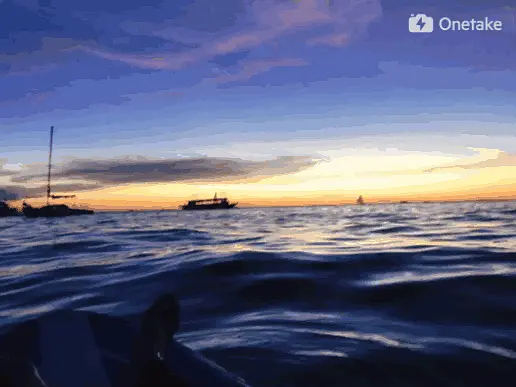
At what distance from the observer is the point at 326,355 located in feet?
11.0

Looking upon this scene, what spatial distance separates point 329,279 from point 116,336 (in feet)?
14.6

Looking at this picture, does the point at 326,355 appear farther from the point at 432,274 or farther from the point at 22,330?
the point at 432,274

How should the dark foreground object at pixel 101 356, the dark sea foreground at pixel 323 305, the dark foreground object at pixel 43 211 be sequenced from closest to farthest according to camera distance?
1. the dark foreground object at pixel 101 356
2. the dark sea foreground at pixel 323 305
3. the dark foreground object at pixel 43 211

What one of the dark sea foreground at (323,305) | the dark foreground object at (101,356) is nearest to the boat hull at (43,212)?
the dark sea foreground at (323,305)

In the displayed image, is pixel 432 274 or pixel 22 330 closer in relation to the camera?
pixel 22 330

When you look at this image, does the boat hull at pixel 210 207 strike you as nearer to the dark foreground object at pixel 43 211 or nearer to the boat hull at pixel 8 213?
the boat hull at pixel 8 213

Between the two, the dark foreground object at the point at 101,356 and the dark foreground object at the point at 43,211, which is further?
the dark foreground object at the point at 43,211

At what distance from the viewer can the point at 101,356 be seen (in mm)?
2393

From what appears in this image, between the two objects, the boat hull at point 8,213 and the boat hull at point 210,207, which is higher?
the boat hull at point 210,207

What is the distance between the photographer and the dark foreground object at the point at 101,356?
7.25 feet

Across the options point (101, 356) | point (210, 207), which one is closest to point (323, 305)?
point (101, 356)

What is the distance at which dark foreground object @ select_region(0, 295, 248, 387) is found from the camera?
7.25 ft

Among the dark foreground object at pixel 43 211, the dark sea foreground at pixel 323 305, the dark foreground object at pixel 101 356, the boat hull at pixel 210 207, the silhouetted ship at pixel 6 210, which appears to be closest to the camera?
the dark foreground object at pixel 101 356

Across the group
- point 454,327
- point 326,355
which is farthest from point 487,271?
point 326,355
